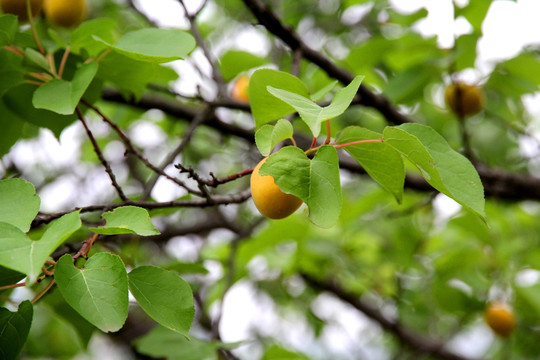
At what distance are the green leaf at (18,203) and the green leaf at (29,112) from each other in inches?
14.7

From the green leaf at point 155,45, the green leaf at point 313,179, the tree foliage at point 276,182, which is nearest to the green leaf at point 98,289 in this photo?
the tree foliage at point 276,182

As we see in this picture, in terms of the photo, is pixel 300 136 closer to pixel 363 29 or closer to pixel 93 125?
pixel 363 29

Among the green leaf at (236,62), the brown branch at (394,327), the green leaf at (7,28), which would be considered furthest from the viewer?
the brown branch at (394,327)

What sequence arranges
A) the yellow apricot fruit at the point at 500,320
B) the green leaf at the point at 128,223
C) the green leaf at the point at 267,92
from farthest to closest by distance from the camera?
the yellow apricot fruit at the point at 500,320 < the green leaf at the point at 267,92 < the green leaf at the point at 128,223

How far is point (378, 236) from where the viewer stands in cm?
257

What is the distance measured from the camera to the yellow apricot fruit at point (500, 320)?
192cm

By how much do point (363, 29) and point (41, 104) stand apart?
2.06 metres

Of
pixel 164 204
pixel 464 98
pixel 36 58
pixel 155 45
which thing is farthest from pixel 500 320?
pixel 36 58

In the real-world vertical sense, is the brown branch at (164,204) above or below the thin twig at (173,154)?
above

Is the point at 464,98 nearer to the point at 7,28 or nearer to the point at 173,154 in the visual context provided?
the point at 173,154

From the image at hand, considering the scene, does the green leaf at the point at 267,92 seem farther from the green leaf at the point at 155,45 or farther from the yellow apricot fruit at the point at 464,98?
the yellow apricot fruit at the point at 464,98

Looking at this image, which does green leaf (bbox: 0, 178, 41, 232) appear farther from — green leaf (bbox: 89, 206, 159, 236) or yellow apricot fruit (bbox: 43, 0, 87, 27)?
yellow apricot fruit (bbox: 43, 0, 87, 27)

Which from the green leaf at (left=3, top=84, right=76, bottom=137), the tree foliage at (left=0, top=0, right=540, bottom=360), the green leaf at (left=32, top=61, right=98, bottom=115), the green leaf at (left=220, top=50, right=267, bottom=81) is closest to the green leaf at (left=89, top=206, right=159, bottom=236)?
the tree foliage at (left=0, top=0, right=540, bottom=360)

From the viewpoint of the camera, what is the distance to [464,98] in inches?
68.5
